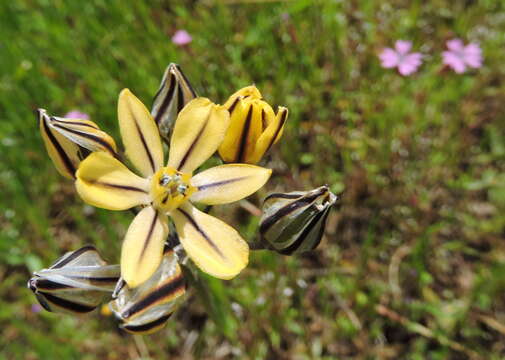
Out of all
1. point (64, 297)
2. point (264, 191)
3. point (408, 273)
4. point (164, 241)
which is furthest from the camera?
point (264, 191)

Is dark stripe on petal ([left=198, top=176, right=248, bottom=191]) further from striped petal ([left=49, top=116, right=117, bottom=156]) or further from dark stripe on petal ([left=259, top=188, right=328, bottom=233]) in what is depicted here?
striped petal ([left=49, top=116, right=117, bottom=156])

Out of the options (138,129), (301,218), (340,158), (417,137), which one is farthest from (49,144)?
(417,137)

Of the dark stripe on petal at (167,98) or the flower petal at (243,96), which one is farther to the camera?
the dark stripe on petal at (167,98)

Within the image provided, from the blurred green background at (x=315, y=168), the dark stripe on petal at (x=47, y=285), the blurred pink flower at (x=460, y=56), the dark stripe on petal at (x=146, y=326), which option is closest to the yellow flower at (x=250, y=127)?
the dark stripe on petal at (x=146, y=326)

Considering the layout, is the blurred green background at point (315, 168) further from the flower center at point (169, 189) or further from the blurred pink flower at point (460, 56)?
the flower center at point (169, 189)

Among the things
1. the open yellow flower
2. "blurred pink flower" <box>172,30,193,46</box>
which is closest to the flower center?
the open yellow flower

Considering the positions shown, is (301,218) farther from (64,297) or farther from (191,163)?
(64,297)
